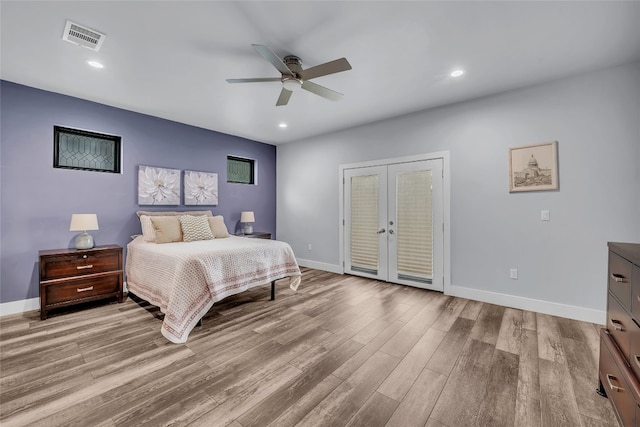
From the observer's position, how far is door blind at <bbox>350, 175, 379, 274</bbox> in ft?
15.2

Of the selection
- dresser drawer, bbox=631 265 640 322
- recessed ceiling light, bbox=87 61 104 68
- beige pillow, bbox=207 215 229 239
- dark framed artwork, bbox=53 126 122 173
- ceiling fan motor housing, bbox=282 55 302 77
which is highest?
recessed ceiling light, bbox=87 61 104 68

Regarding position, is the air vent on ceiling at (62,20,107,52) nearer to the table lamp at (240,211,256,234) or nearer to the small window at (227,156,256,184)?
the small window at (227,156,256,184)

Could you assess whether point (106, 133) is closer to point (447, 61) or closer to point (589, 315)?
point (447, 61)

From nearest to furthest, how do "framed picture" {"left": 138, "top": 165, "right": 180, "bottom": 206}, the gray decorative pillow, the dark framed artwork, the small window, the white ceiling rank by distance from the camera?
the white ceiling → the dark framed artwork → the gray decorative pillow → "framed picture" {"left": 138, "top": 165, "right": 180, "bottom": 206} → the small window

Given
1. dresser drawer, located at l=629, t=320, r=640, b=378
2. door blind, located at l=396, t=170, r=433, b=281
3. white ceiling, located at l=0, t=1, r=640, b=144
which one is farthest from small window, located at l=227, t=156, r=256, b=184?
dresser drawer, located at l=629, t=320, r=640, b=378

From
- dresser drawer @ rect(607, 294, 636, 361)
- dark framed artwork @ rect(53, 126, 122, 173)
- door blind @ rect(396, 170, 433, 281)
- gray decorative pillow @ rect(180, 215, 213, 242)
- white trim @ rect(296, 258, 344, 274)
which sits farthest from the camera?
white trim @ rect(296, 258, 344, 274)

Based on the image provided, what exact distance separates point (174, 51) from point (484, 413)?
376 cm

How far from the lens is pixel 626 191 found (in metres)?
2.73

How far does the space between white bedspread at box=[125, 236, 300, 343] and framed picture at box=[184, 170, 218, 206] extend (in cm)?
118

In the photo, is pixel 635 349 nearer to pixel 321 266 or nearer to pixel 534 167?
pixel 534 167

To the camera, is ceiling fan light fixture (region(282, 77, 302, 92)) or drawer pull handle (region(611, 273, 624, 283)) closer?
drawer pull handle (region(611, 273, 624, 283))

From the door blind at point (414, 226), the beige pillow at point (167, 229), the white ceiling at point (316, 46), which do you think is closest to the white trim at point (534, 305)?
the door blind at point (414, 226)

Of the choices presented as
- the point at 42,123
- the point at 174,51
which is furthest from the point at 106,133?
the point at 174,51

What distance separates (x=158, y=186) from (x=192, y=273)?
2.35 metres
